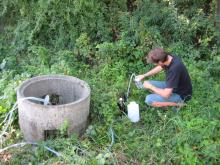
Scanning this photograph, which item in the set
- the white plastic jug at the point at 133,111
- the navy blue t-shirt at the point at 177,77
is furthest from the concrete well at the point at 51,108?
the navy blue t-shirt at the point at 177,77

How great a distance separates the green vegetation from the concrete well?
17cm

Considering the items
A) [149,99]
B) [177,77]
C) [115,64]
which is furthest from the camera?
[115,64]

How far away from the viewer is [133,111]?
5801 millimetres

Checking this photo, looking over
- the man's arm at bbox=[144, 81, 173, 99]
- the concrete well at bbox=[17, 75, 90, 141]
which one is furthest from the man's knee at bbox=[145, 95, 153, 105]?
the concrete well at bbox=[17, 75, 90, 141]

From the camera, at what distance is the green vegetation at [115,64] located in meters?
5.09

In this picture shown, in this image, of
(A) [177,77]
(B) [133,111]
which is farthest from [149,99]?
(A) [177,77]

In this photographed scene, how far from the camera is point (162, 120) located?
5711 millimetres

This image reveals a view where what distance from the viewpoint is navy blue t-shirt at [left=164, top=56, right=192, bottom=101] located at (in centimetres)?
560

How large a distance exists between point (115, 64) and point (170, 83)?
72.8 inches

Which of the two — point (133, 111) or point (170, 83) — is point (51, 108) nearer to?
point (133, 111)

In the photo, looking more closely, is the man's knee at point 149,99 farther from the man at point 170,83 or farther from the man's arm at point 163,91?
the man's arm at point 163,91

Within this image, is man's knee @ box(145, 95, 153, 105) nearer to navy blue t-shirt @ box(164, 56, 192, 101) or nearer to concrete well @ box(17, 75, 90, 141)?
navy blue t-shirt @ box(164, 56, 192, 101)

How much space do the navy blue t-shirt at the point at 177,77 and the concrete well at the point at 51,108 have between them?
1205 millimetres

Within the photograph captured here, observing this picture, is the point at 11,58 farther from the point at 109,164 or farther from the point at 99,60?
the point at 109,164
